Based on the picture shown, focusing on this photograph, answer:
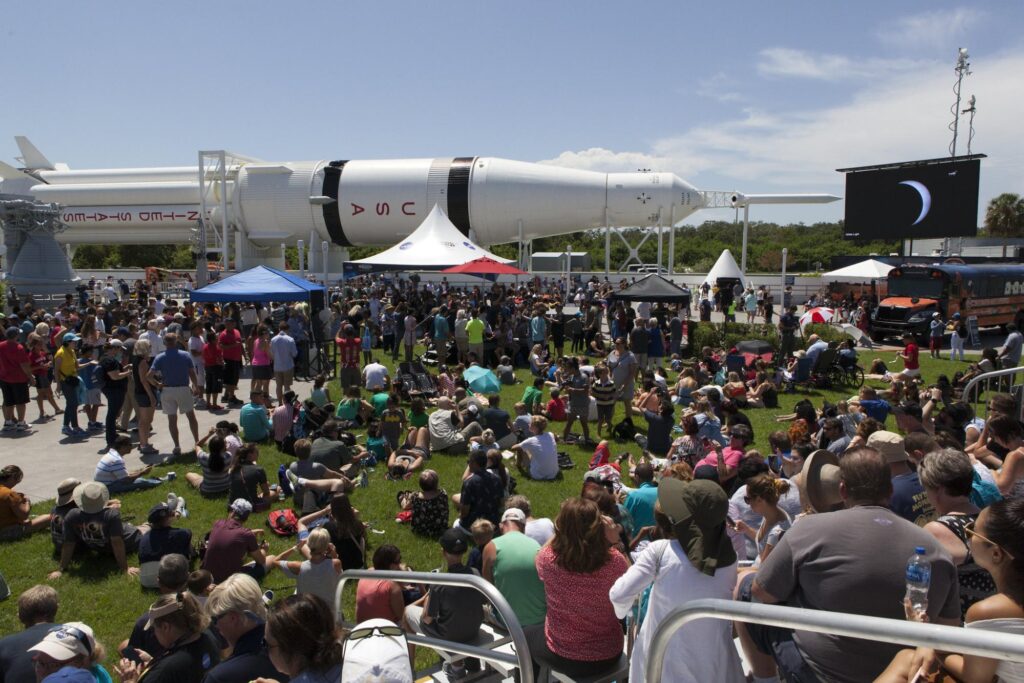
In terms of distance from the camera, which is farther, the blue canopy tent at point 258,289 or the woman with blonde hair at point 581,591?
the blue canopy tent at point 258,289

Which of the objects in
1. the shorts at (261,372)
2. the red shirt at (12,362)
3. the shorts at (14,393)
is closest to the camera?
the red shirt at (12,362)

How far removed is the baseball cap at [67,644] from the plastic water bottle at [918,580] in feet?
12.4

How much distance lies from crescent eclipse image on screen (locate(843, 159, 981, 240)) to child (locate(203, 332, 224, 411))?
3707 centimetres

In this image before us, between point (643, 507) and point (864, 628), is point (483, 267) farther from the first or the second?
point (864, 628)

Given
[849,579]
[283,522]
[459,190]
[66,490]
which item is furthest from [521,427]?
Answer: [459,190]

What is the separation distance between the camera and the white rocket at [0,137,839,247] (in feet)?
89.3

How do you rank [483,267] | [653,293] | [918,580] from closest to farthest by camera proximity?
[918,580] < [653,293] < [483,267]

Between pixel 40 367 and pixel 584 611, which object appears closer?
pixel 584 611

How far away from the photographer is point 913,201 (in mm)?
36719

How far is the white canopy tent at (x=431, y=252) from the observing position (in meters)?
17.7

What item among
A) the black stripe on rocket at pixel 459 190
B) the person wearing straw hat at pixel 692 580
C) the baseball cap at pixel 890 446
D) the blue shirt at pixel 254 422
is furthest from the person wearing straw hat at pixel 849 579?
the black stripe on rocket at pixel 459 190

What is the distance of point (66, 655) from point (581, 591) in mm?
2562

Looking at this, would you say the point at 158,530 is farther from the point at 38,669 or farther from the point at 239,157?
the point at 239,157

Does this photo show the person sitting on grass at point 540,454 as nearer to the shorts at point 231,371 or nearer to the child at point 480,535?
the child at point 480,535
